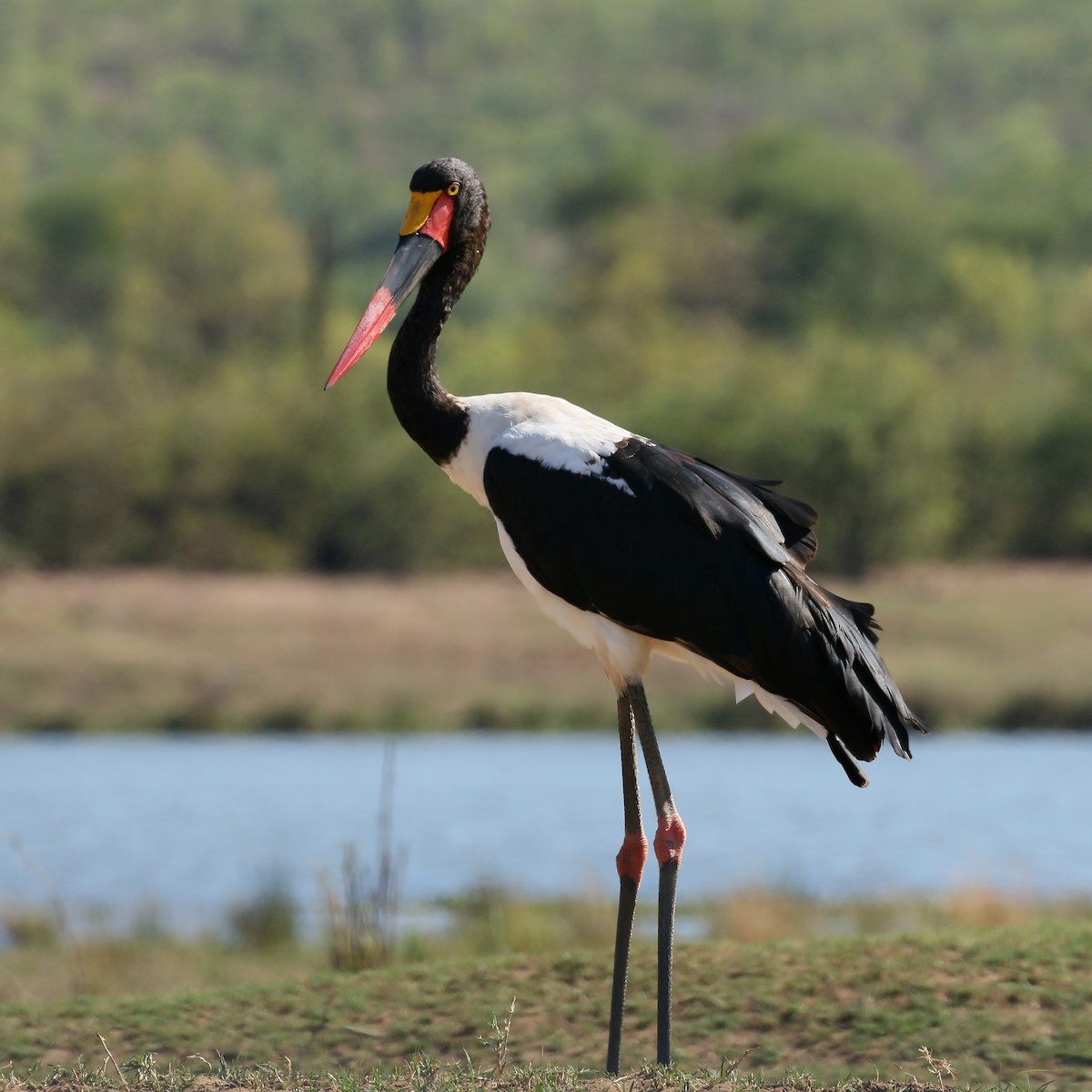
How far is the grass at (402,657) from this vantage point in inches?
1182

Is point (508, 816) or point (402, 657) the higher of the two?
point (402, 657)

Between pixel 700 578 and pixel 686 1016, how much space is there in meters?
2.19

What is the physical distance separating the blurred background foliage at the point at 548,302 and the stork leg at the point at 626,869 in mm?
31121

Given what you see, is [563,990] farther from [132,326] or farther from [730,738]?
[132,326]

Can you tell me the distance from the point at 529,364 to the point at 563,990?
4078 centimetres

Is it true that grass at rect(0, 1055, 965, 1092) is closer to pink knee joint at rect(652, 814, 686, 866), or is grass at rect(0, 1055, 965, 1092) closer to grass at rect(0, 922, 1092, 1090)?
pink knee joint at rect(652, 814, 686, 866)

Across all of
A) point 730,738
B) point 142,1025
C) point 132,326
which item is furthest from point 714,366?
point 142,1025

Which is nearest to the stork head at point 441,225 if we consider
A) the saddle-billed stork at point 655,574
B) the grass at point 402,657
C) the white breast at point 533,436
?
the saddle-billed stork at point 655,574

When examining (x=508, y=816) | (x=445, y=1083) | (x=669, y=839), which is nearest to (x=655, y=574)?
(x=669, y=839)

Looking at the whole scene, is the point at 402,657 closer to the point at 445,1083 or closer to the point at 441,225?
the point at 441,225

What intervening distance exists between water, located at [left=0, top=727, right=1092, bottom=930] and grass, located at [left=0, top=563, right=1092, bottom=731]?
48 cm

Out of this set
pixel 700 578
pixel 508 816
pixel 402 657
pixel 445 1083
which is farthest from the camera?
pixel 402 657

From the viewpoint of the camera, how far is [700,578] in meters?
6.80

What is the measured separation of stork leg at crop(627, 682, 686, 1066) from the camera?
6.72 meters
